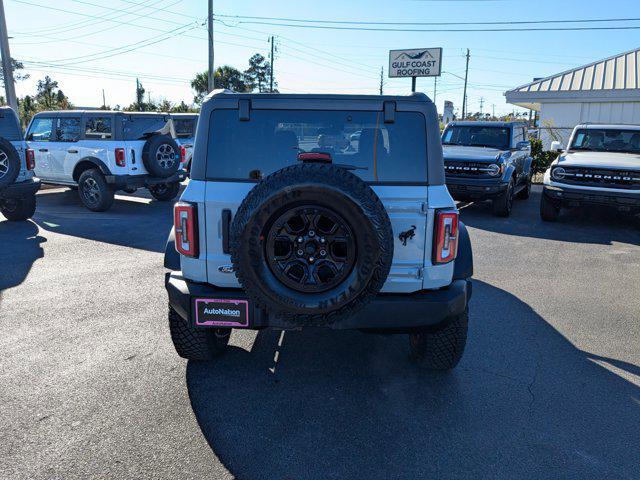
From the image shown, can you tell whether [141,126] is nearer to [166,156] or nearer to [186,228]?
[166,156]

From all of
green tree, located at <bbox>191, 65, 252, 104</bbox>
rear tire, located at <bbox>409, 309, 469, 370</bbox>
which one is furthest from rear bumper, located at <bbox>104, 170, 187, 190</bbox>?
green tree, located at <bbox>191, 65, 252, 104</bbox>

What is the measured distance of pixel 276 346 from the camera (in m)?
4.20

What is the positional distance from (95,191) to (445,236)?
919 cm

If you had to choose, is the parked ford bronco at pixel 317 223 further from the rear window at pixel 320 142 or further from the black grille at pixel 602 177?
the black grille at pixel 602 177

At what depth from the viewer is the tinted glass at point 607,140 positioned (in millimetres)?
10141

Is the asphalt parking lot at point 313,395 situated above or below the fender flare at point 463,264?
below

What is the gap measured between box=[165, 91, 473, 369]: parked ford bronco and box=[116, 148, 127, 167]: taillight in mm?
A: 7623

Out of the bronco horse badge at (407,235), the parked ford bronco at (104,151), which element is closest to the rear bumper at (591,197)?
the bronco horse badge at (407,235)

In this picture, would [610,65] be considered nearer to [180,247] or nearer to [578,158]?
[578,158]

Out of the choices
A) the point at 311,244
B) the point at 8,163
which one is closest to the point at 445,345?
the point at 311,244

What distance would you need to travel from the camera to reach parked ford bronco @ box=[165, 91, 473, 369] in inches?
111

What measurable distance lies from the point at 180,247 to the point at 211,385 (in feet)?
3.27

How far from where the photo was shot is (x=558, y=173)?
952 centimetres

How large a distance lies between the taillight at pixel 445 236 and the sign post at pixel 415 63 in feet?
74.9
